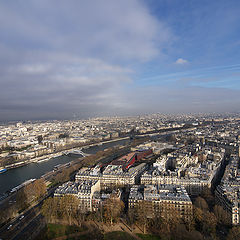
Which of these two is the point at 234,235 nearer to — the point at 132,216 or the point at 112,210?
the point at 132,216

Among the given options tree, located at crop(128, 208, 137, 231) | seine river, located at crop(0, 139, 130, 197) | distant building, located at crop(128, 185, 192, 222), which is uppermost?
distant building, located at crop(128, 185, 192, 222)

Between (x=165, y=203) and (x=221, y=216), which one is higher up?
(x=165, y=203)

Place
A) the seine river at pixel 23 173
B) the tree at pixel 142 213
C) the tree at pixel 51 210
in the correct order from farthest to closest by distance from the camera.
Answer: the seine river at pixel 23 173 → the tree at pixel 51 210 → the tree at pixel 142 213

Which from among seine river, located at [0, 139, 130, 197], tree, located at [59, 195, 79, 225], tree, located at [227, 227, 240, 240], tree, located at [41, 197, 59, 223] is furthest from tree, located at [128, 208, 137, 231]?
seine river, located at [0, 139, 130, 197]

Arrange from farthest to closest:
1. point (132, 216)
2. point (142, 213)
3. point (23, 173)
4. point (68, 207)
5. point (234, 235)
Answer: point (23, 173) < point (68, 207) < point (132, 216) < point (142, 213) < point (234, 235)

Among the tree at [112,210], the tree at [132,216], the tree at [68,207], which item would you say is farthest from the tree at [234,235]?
the tree at [68,207]

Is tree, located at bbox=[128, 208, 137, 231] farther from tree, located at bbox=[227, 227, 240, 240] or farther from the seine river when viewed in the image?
the seine river

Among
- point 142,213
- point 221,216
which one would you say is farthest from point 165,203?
point 221,216

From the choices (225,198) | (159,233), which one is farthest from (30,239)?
(225,198)

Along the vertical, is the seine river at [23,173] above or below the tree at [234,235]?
below

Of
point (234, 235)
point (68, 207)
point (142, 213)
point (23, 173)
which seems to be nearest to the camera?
point (234, 235)

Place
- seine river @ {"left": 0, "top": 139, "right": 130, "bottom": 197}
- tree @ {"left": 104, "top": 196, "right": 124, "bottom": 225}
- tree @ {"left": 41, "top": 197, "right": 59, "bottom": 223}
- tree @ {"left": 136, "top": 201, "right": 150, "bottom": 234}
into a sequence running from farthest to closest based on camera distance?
seine river @ {"left": 0, "top": 139, "right": 130, "bottom": 197} → tree @ {"left": 41, "top": 197, "right": 59, "bottom": 223} → tree @ {"left": 104, "top": 196, "right": 124, "bottom": 225} → tree @ {"left": 136, "top": 201, "right": 150, "bottom": 234}

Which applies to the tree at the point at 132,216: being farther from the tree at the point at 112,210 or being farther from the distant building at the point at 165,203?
the tree at the point at 112,210
